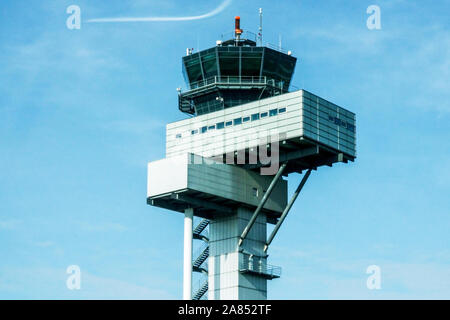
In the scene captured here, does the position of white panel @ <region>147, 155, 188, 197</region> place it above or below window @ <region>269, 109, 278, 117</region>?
below

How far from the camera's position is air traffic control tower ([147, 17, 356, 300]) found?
87188mm

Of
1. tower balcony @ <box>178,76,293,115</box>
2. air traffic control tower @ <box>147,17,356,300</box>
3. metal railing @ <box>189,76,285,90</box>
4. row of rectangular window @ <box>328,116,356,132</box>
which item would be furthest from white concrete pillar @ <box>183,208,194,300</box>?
row of rectangular window @ <box>328,116,356,132</box>

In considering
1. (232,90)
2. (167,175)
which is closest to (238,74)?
(232,90)

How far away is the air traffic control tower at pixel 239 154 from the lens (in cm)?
8719

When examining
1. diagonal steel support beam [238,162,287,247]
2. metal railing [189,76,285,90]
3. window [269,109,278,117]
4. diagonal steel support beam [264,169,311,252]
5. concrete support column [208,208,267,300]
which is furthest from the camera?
metal railing [189,76,285,90]

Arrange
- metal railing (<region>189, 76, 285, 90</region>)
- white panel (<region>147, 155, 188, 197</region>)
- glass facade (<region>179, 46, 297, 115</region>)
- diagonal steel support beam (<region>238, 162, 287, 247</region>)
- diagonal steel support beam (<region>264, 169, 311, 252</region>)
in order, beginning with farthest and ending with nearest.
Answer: metal railing (<region>189, 76, 285, 90</region>) < glass facade (<region>179, 46, 297, 115</region>) < diagonal steel support beam (<region>264, 169, 311, 252</region>) < diagonal steel support beam (<region>238, 162, 287, 247</region>) < white panel (<region>147, 155, 188, 197</region>)

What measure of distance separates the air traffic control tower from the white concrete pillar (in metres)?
0.09

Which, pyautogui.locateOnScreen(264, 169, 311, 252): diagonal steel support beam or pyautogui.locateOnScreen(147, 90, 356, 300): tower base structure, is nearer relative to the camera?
pyautogui.locateOnScreen(147, 90, 356, 300): tower base structure

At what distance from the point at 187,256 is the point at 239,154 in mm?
10338

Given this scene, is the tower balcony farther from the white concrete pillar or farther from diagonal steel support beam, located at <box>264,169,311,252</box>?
the white concrete pillar

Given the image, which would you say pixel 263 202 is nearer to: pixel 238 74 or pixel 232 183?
pixel 232 183

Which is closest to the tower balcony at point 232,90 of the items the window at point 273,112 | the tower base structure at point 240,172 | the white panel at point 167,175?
the tower base structure at point 240,172
